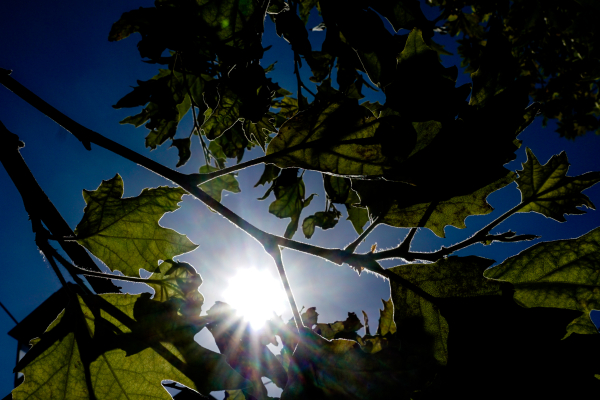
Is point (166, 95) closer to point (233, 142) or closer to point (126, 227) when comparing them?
point (233, 142)

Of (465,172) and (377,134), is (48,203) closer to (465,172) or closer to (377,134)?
(377,134)

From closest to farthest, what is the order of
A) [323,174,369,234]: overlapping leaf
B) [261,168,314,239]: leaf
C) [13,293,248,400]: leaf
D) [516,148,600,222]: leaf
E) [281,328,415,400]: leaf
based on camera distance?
1. [281,328,415,400]: leaf
2. [13,293,248,400]: leaf
3. [516,148,600,222]: leaf
4. [323,174,369,234]: overlapping leaf
5. [261,168,314,239]: leaf

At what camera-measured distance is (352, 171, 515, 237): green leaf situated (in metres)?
0.94

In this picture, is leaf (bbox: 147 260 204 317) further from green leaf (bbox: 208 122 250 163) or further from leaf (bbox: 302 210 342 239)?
leaf (bbox: 302 210 342 239)

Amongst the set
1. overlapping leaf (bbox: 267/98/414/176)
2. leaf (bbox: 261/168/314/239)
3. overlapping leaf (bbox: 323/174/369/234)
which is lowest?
overlapping leaf (bbox: 267/98/414/176)

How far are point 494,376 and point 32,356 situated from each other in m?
1.25

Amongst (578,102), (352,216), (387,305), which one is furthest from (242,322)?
(578,102)

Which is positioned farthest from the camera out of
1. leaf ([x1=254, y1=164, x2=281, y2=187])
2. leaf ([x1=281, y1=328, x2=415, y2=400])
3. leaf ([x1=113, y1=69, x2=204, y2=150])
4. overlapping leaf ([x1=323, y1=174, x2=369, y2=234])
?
leaf ([x1=254, y1=164, x2=281, y2=187])

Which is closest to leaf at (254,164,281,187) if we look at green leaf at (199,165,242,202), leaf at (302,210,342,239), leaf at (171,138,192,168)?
green leaf at (199,165,242,202)

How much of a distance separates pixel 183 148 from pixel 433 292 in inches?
75.5

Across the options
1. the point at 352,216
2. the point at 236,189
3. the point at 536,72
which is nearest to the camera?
the point at 352,216

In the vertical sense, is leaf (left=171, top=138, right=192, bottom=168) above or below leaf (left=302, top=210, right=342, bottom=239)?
above

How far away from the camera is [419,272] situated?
859 mm

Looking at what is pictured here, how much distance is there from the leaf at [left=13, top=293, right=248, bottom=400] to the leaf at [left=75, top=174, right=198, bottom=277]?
0.18 metres
